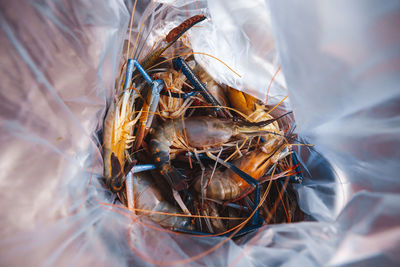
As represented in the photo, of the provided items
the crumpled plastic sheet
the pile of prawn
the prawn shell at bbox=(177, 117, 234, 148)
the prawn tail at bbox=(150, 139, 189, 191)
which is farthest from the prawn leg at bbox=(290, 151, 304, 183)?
the prawn tail at bbox=(150, 139, 189, 191)

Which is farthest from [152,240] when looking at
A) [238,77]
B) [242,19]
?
[242,19]

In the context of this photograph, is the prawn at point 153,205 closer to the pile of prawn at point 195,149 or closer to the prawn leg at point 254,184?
the pile of prawn at point 195,149

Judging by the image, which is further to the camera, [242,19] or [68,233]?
[242,19]

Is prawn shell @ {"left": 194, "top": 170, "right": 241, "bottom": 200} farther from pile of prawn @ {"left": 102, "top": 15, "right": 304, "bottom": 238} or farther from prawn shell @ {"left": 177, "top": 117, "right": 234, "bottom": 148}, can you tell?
prawn shell @ {"left": 177, "top": 117, "right": 234, "bottom": 148}

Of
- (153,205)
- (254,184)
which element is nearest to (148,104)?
(153,205)

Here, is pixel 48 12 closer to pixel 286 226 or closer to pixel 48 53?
pixel 48 53

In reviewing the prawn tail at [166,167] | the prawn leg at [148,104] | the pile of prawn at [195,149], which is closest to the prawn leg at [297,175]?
the pile of prawn at [195,149]

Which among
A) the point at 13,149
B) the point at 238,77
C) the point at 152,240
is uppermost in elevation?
the point at 238,77
